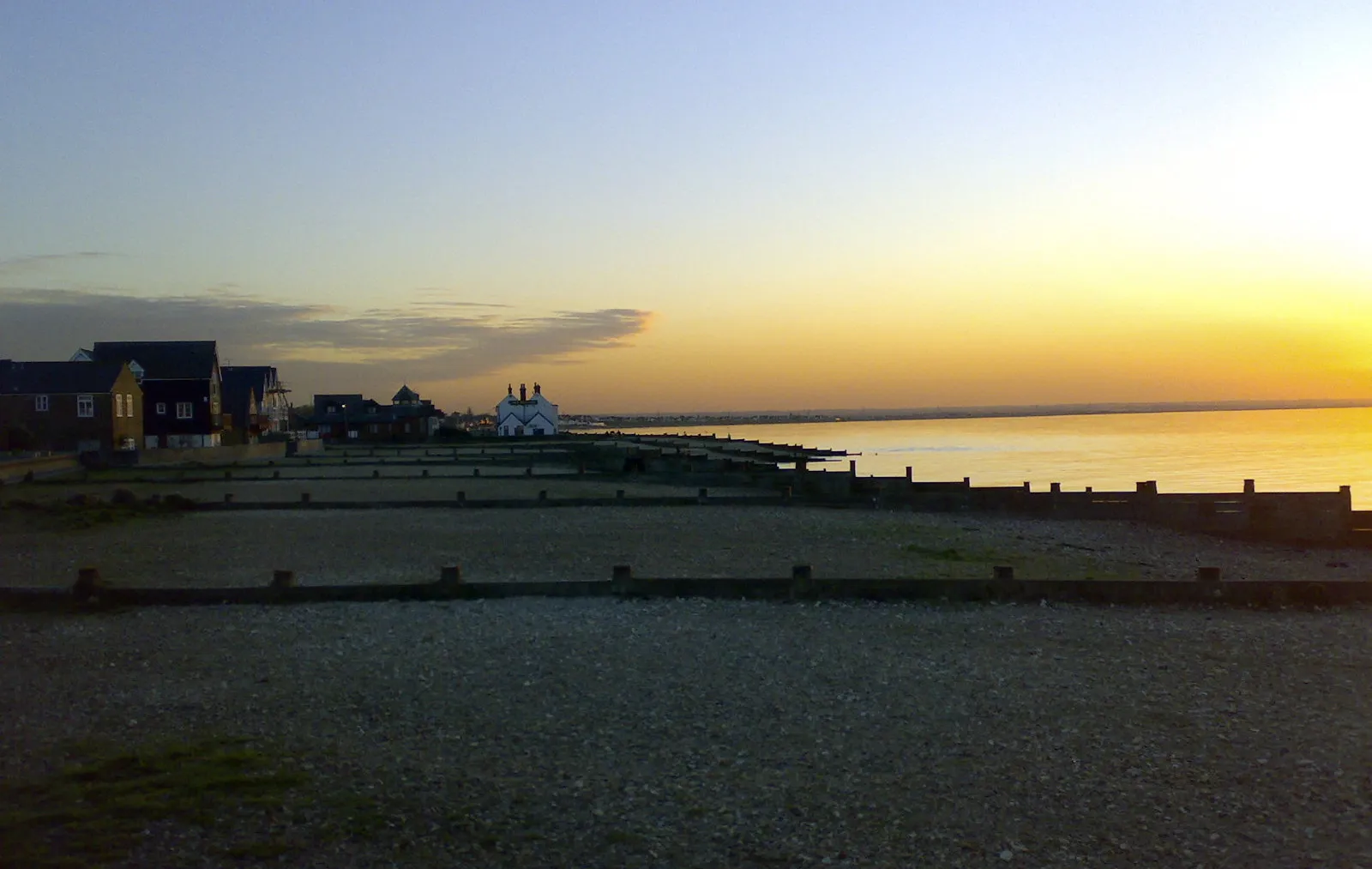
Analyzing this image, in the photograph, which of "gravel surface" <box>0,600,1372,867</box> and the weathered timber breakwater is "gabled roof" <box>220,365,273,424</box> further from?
"gravel surface" <box>0,600,1372,867</box>

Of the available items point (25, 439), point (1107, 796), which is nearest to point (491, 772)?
point (1107, 796)

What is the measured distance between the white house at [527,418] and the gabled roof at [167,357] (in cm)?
4284

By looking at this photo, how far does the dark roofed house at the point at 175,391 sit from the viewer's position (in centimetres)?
6206

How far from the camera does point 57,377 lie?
51.7m

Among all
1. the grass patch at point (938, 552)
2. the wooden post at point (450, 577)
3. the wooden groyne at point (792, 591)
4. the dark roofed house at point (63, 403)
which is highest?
the dark roofed house at point (63, 403)

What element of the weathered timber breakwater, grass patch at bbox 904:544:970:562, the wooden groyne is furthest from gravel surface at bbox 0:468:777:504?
the wooden groyne

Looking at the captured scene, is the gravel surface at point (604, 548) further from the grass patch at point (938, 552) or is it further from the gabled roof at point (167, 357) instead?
the gabled roof at point (167, 357)

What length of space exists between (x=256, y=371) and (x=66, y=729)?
77780mm

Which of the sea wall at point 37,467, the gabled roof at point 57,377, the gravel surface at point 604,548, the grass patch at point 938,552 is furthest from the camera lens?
the gabled roof at point 57,377

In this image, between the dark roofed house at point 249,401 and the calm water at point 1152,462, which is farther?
the dark roofed house at point 249,401

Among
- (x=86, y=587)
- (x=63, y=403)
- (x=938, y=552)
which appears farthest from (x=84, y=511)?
(x=63, y=403)

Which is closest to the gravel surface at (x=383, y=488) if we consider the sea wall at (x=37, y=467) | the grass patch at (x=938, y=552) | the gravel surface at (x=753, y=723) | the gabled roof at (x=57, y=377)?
the sea wall at (x=37, y=467)

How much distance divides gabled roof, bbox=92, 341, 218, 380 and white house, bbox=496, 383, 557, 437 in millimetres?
42838

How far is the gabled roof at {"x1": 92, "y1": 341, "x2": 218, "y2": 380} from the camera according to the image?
62469mm
